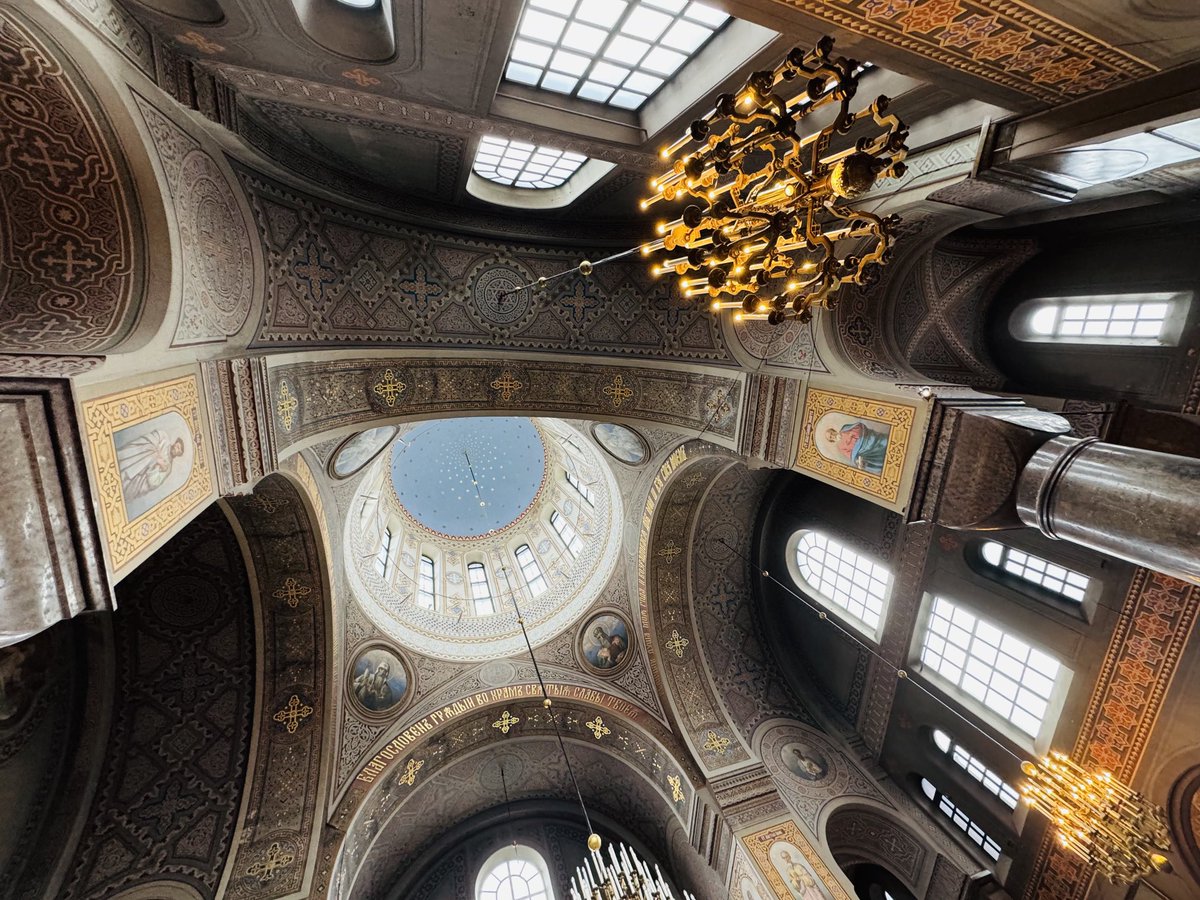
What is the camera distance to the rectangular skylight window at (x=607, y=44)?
13.0 feet

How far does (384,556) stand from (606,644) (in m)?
4.77

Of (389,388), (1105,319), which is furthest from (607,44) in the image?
(1105,319)

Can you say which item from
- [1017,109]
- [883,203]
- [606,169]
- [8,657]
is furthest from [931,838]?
[8,657]

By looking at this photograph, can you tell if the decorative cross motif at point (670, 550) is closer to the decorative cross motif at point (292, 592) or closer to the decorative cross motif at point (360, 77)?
the decorative cross motif at point (292, 592)

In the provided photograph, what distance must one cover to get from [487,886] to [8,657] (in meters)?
8.80

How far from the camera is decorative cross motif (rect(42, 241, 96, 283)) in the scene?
340 centimetres

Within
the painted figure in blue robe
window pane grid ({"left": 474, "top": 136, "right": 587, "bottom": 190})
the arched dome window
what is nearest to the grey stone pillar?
the painted figure in blue robe

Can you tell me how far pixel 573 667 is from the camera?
9.56 meters

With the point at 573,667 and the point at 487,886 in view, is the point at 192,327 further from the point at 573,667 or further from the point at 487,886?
the point at 487,886

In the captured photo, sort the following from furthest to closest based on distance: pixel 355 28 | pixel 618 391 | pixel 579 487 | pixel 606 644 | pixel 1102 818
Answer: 1. pixel 579 487
2. pixel 606 644
3. pixel 618 391
4. pixel 1102 818
5. pixel 355 28

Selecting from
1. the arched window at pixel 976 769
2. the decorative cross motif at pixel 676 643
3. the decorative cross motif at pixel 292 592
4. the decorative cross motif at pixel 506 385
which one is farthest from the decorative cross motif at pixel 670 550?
the decorative cross motif at pixel 292 592

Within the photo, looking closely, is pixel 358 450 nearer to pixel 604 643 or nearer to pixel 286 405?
pixel 286 405

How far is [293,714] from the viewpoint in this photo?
24.7ft

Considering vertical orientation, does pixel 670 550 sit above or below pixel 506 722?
above
